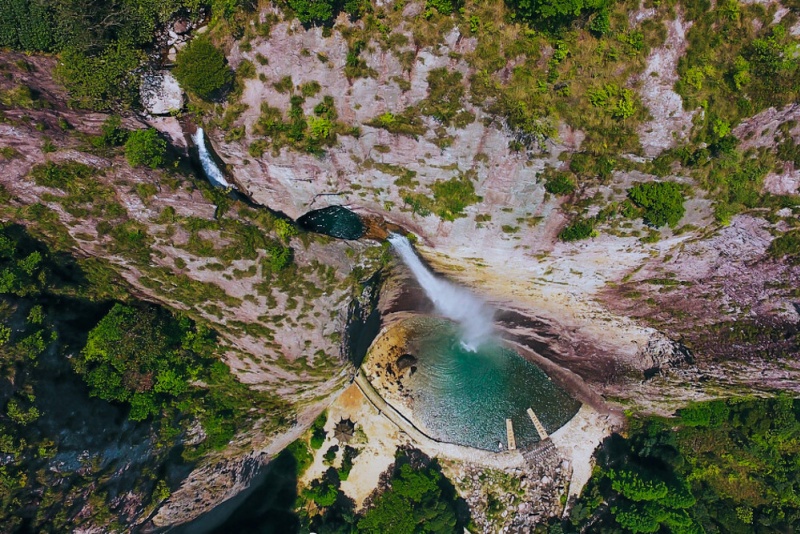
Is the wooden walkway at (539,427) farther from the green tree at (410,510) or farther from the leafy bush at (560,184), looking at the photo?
the leafy bush at (560,184)

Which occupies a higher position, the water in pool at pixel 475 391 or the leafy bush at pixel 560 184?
the leafy bush at pixel 560 184

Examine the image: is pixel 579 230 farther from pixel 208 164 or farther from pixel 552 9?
Answer: pixel 208 164

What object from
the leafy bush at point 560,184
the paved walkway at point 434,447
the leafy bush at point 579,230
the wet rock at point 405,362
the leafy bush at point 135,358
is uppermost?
the leafy bush at point 560,184

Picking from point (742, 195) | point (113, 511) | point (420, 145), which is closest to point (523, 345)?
point (742, 195)

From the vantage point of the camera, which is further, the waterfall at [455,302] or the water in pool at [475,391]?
the water in pool at [475,391]

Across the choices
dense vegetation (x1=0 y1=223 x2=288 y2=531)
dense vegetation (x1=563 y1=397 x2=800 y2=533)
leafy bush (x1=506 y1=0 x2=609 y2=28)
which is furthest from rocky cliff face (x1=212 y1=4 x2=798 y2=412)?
dense vegetation (x1=0 y1=223 x2=288 y2=531)

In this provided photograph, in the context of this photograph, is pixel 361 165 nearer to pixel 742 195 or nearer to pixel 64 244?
pixel 64 244

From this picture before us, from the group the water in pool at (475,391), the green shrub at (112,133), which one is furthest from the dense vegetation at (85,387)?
the water in pool at (475,391)
